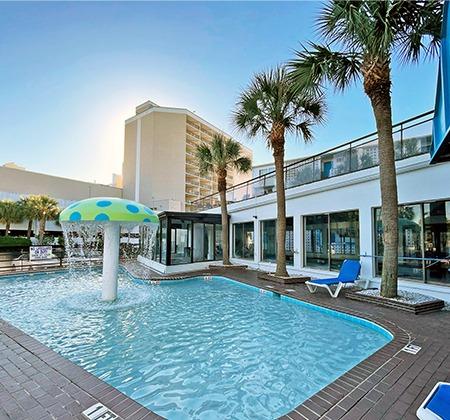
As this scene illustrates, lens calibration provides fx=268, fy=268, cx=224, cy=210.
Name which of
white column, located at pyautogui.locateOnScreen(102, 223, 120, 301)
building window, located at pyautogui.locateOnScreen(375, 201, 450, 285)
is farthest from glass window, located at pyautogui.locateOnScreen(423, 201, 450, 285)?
white column, located at pyautogui.locateOnScreen(102, 223, 120, 301)

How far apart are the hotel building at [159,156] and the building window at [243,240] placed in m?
25.4

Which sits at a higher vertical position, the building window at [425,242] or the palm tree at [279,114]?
the palm tree at [279,114]

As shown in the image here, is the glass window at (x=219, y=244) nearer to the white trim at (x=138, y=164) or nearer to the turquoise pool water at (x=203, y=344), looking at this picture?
the turquoise pool water at (x=203, y=344)

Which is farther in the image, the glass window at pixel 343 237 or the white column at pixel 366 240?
the glass window at pixel 343 237

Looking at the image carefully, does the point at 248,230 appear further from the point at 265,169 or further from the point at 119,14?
the point at 119,14

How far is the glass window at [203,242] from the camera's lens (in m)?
14.8

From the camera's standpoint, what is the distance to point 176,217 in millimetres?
13727

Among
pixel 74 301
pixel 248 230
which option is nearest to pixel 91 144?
pixel 248 230

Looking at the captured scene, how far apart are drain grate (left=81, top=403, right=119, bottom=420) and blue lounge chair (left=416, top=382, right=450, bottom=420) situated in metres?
2.63

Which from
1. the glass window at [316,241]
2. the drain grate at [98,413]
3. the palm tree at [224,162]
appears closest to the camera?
the drain grate at [98,413]

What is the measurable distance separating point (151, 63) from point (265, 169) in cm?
1162

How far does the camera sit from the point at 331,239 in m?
10.3

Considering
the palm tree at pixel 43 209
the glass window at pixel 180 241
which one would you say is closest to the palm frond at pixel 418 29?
the glass window at pixel 180 241

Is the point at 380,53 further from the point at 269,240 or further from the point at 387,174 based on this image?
the point at 269,240
